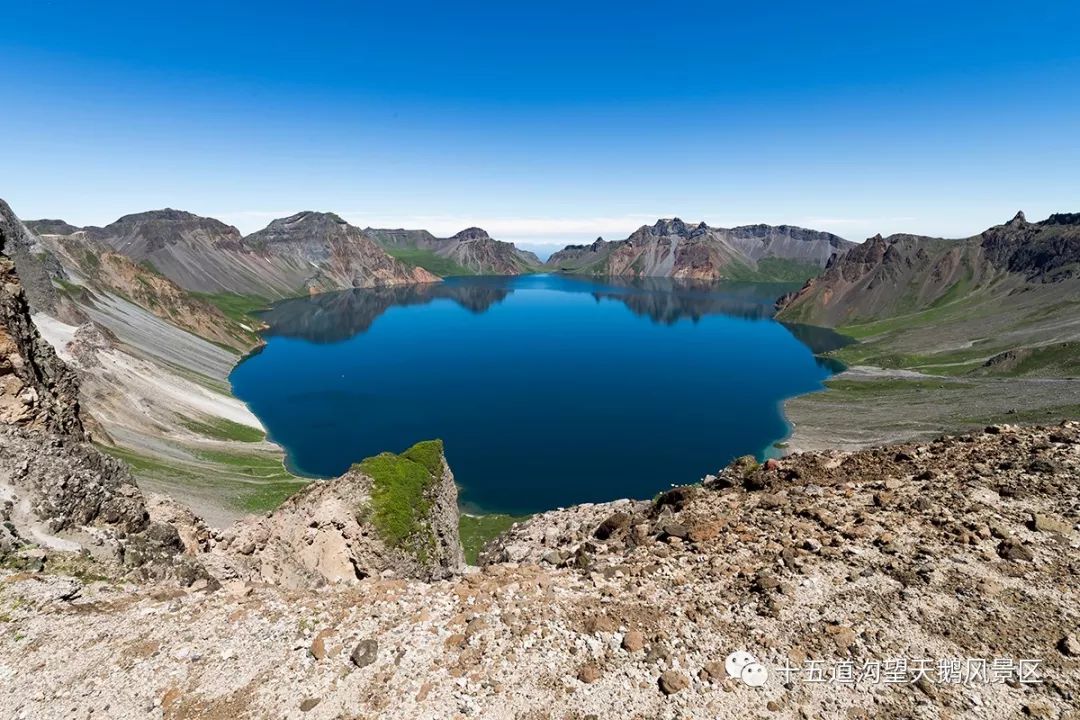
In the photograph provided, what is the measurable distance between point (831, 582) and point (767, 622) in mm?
2955

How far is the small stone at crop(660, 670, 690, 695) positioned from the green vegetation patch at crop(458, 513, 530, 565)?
43332mm

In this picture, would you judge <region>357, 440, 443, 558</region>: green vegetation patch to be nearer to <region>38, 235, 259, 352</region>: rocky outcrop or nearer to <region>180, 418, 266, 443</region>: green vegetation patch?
<region>180, 418, 266, 443</region>: green vegetation patch

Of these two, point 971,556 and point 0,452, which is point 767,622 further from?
point 0,452

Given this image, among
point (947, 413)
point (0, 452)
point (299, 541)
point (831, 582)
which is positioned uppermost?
point (0, 452)

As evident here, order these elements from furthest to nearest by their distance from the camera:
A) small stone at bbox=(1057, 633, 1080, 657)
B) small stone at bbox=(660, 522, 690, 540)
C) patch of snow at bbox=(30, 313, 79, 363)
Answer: patch of snow at bbox=(30, 313, 79, 363)
small stone at bbox=(660, 522, 690, 540)
small stone at bbox=(1057, 633, 1080, 657)

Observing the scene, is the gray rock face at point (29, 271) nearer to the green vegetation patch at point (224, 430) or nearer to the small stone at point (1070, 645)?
the green vegetation patch at point (224, 430)

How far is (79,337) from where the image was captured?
9788 cm

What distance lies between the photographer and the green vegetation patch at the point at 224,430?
9738 cm

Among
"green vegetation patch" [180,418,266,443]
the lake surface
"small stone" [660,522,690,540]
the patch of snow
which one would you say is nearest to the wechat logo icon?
→ "small stone" [660,522,690,540]

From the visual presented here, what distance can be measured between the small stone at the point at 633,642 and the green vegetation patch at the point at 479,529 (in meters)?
41.9

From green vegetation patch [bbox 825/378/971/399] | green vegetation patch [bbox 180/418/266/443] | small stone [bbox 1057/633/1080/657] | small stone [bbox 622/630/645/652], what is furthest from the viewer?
green vegetation patch [bbox 825/378/971/399]

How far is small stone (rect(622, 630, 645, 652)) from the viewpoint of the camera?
15.6 m

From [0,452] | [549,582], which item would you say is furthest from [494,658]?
[0,452]

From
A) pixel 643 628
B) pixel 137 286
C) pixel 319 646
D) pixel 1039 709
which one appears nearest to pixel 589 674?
pixel 643 628
